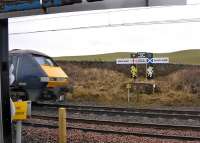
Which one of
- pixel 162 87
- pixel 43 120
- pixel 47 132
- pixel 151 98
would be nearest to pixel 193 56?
pixel 162 87

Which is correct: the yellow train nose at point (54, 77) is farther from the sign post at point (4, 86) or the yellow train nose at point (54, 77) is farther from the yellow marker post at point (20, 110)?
the sign post at point (4, 86)

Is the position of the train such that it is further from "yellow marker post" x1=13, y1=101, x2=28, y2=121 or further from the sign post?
the sign post

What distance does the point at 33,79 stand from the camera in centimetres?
2002

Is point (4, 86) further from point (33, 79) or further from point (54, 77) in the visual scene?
point (54, 77)

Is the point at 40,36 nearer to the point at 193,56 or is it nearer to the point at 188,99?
the point at 193,56

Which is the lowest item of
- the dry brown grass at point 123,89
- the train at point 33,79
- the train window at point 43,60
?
the dry brown grass at point 123,89

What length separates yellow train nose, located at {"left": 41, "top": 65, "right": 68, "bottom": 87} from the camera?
19984 mm

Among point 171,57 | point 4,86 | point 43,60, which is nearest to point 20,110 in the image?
point 4,86

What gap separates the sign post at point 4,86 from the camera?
846 cm

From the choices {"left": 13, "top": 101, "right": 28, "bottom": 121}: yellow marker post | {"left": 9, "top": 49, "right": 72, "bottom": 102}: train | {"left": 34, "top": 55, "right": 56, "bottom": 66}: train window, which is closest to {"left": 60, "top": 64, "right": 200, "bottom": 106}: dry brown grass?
{"left": 34, "top": 55, "right": 56, "bottom": 66}: train window

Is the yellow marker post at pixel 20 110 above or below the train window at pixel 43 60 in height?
below

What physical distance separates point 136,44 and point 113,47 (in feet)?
5.54

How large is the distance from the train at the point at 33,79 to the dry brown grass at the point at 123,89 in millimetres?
5825

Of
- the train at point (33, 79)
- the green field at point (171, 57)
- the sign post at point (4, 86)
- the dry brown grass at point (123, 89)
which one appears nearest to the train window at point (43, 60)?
the train at point (33, 79)
